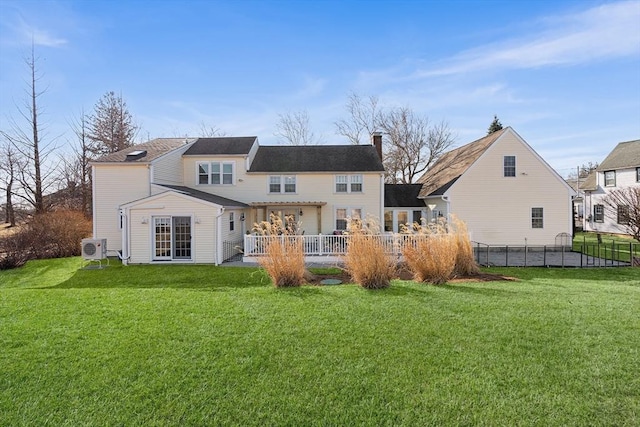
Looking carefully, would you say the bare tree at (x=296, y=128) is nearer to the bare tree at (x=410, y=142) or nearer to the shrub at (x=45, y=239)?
the bare tree at (x=410, y=142)

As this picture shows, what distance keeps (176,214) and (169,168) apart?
504cm

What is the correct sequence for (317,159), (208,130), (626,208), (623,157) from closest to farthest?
(626,208)
(317,159)
(623,157)
(208,130)

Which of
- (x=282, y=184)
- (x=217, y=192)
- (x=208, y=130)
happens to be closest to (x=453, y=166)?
(x=282, y=184)

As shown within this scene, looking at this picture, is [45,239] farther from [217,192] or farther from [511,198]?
[511,198]

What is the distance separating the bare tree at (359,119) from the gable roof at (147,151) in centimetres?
1802

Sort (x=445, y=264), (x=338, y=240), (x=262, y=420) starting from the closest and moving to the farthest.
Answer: (x=262, y=420) < (x=445, y=264) < (x=338, y=240)

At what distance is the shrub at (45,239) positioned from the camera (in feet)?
50.4

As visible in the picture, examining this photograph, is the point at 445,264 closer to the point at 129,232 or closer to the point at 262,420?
the point at 262,420

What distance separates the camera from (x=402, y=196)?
2169 cm

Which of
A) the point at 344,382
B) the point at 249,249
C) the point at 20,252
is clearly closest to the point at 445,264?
the point at 344,382

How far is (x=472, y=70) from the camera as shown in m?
16.3

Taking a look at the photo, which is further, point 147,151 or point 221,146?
point 221,146

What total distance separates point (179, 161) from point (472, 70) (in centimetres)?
1603

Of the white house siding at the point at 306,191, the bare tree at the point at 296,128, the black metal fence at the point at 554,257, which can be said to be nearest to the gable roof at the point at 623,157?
the black metal fence at the point at 554,257
